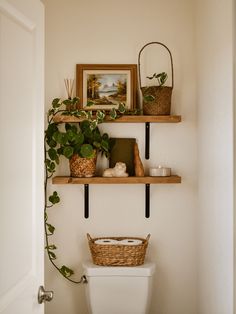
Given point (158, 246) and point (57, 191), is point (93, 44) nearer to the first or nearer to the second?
point (57, 191)

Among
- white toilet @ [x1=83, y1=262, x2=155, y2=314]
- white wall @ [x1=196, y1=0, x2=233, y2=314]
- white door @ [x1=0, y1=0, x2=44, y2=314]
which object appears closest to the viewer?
white door @ [x1=0, y1=0, x2=44, y2=314]

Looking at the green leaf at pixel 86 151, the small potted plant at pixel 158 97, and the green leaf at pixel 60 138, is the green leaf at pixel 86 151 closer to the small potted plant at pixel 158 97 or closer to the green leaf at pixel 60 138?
the green leaf at pixel 60 138

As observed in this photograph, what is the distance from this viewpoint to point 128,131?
114 inches

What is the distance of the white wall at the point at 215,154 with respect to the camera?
213 centimetres

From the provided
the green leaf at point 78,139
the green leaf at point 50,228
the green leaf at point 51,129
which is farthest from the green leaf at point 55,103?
the green leaf at point 50,228

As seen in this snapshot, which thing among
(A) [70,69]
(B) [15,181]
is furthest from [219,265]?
(A) [70,69]

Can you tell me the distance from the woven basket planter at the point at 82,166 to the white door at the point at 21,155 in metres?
0.97

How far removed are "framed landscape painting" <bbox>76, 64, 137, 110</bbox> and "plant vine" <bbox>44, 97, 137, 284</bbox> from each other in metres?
0.07

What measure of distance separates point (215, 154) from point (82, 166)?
76 cm

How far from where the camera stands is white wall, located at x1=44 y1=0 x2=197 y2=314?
2.89 m

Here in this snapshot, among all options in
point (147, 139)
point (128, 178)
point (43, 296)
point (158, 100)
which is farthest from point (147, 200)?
point (43, 296)

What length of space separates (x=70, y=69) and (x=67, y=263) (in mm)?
1150

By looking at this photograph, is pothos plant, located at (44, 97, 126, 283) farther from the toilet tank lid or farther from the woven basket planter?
the toilet tank lid

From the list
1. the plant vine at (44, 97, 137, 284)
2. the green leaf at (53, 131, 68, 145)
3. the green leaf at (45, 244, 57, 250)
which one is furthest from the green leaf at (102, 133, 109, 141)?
the green leaf at (45, 244, 57, 250)
